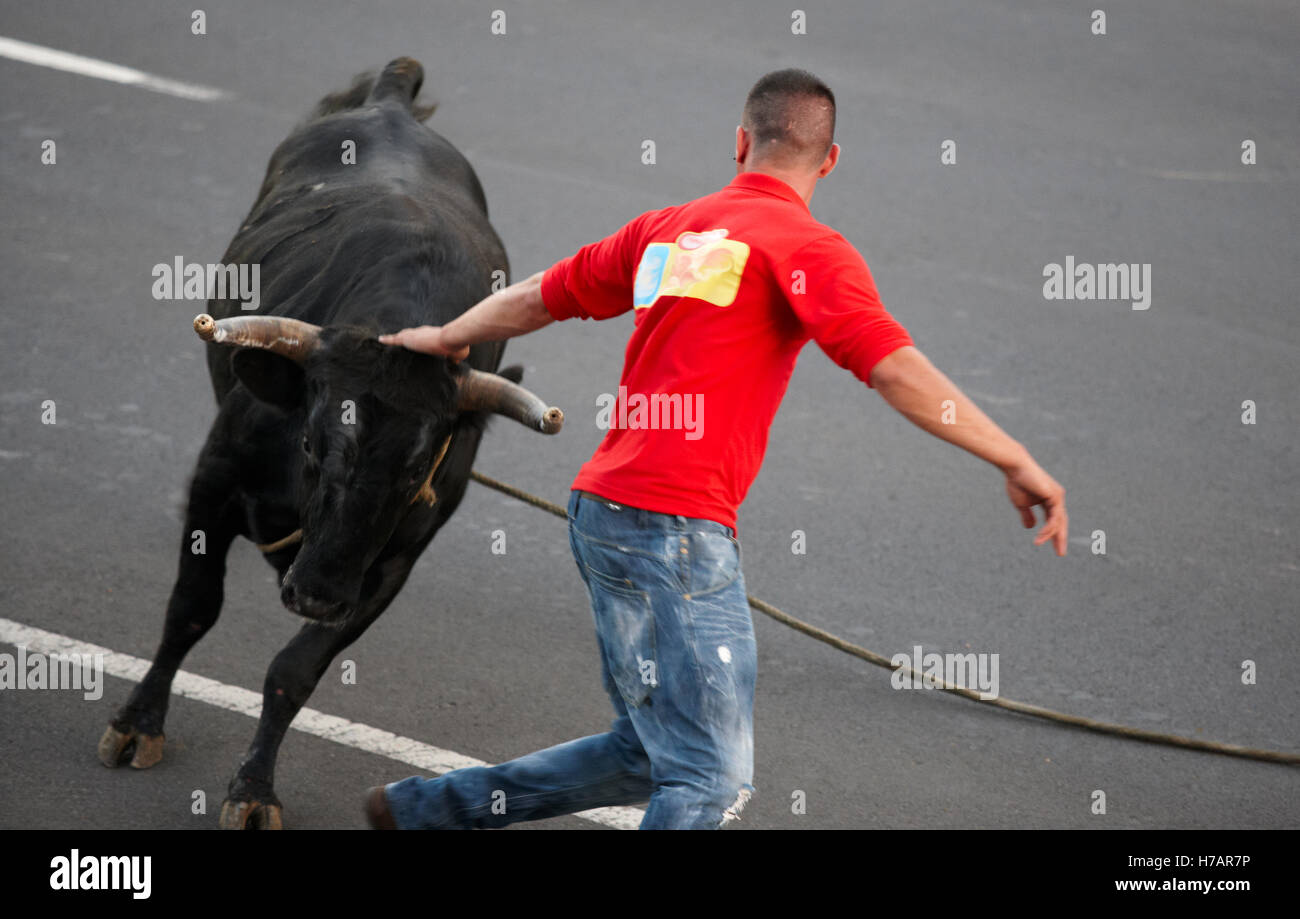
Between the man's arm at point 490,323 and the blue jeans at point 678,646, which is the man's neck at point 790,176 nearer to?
the man's arm at point 490,323

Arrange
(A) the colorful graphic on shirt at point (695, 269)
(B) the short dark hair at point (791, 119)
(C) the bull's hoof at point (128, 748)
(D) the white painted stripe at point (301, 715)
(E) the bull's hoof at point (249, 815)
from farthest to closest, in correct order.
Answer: (D) the white painted stripe at point (301, 715) < (C) the bull's hoof at point (128, 748) < (E) the bull's hoof at point (249, 815) < (B) the short dark hair at point (791, 119) < (A) the colorful graphic on shirt at point (695, 269)

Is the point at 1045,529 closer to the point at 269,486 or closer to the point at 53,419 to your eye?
the point at 269,486

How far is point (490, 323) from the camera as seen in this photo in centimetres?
418

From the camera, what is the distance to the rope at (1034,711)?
5711mm

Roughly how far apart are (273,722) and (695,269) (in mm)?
2214

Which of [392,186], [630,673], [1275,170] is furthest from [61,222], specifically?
[1275,170]

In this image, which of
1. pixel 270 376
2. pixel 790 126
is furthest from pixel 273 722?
pixel 790 126

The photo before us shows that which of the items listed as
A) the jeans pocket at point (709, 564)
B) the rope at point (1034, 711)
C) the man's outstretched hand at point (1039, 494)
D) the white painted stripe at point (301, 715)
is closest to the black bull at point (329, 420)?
the white painted stripe at point (301, 715)

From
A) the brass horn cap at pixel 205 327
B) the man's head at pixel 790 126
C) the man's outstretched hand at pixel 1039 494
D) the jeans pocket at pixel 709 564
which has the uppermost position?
the man's head at pixel 790 126

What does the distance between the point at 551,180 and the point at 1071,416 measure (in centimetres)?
424

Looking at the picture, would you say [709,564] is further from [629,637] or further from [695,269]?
[695,269]

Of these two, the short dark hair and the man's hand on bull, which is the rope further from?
the short dark hair

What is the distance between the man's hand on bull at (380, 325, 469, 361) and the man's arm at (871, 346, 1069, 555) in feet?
4.67

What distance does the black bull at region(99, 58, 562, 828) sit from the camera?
4.22 m
